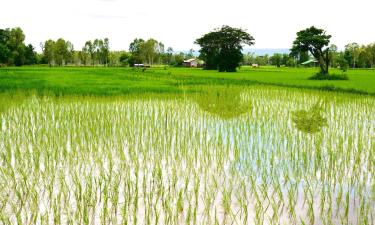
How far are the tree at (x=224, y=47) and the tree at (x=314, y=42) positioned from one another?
15.8m

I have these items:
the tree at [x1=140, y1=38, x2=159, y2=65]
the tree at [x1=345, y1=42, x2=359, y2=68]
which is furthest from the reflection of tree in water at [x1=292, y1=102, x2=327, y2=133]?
the tree at [x1=140, y1=38, x2=159, y2=65]

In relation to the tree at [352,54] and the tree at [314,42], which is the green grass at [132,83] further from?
the tree at [352,54]

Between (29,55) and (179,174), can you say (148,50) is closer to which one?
(29,55)

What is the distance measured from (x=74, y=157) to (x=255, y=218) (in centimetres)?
305

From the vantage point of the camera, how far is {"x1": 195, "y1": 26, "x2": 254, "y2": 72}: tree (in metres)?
45.4

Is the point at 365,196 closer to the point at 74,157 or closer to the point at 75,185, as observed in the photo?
the point at 75,185

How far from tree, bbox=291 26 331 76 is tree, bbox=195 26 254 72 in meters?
15.8

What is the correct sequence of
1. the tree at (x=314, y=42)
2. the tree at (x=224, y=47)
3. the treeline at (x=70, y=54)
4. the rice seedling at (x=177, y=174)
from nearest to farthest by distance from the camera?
the rice seedling at (x=177, y=174) → the tree at (x=314, y=42) → the tree at (x=224, y=47) → the treeline at (x=70, y=54)

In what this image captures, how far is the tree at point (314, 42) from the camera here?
28.2m

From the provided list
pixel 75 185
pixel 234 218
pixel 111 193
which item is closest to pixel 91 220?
pixel 111 193

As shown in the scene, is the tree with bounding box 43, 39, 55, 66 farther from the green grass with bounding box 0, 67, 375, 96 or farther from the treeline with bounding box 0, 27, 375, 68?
the green grass with bounding box 0, 67, 375, 96

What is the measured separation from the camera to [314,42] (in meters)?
28.5

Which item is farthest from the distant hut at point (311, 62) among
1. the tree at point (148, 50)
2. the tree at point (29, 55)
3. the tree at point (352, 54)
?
the tree at point (29, 55)

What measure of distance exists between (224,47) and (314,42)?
20.0 metres
